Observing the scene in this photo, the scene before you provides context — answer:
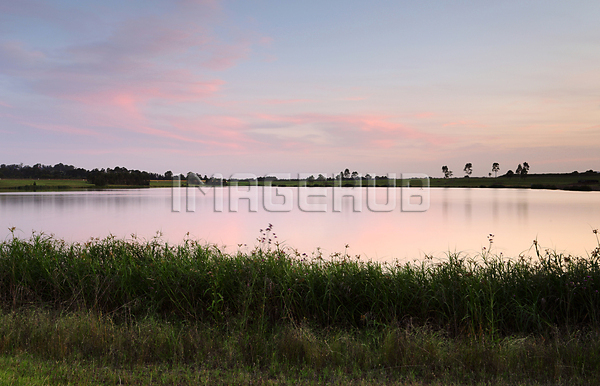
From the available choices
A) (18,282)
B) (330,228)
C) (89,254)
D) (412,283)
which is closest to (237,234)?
(330,228)

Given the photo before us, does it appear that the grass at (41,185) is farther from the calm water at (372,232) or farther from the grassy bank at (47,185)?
the calm water at (372,232)

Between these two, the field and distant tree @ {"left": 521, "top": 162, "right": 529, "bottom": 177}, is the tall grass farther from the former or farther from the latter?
distant tree @ {"left": 521, "top": 162, "right": 529, "bottom": 177}

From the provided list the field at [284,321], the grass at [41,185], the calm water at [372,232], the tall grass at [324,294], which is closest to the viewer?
the field at [284,321]

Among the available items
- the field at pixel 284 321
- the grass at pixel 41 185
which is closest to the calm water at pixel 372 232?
the field at pixel 284 321

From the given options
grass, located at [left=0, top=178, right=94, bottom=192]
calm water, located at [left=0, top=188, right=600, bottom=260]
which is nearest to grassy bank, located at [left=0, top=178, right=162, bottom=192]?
grass, located at [left=0, top=178, right=94, bottom=192]

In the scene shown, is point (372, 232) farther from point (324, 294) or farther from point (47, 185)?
point (47, 185)

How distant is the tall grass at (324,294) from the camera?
5.93 m

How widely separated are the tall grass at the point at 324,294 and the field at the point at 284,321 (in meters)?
0.03

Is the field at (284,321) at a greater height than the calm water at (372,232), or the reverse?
the field at (284,321)

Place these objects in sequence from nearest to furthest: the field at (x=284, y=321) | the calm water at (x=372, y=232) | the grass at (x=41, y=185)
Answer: the field at (x=284, y=321)
the calm water at (x=372, y=232)
the grass at (x=41, y=185)

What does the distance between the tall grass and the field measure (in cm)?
3

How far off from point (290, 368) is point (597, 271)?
5542 mm

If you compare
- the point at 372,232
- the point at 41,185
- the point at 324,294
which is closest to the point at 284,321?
the point at 324,294

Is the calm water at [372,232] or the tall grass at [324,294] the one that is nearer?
the tall grass at [324,294]
